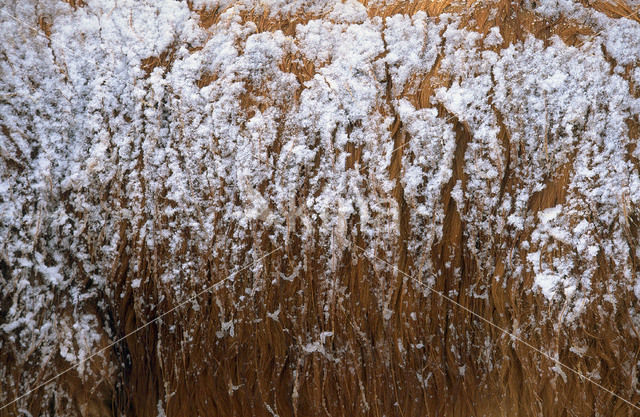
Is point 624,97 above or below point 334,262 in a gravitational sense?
above

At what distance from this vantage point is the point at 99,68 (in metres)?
0.78

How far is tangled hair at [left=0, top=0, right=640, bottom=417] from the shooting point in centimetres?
75

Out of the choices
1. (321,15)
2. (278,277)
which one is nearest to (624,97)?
Answer: (321,15)

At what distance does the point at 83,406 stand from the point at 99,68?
1.86 feet

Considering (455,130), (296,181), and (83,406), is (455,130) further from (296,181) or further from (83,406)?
(83,406)

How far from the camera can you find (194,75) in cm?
79

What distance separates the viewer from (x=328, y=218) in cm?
75

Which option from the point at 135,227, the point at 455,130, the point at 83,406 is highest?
the point at 455,130

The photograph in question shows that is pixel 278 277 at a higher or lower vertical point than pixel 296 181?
lower

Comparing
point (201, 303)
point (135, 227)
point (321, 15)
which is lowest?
point (201, 303)

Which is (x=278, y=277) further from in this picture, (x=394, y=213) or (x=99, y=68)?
(x=99, y=68)

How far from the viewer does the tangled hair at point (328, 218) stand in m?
0.75

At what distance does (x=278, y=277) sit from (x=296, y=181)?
6.2 inches

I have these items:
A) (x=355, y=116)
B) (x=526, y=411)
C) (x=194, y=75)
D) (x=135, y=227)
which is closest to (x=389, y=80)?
(x=355, y=116)
